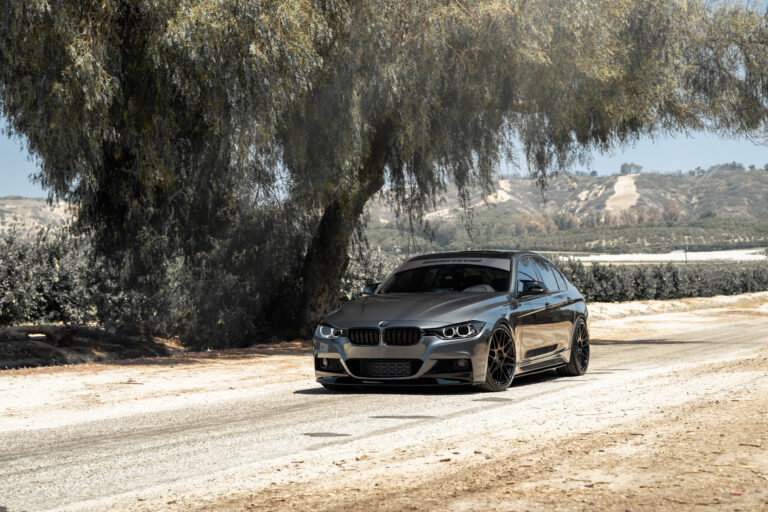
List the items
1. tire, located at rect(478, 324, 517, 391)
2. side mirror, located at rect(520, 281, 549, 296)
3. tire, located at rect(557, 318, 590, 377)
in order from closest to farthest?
tire, located at rect(478, 324, 517, 391) < side mirror, located at rect(520, 281, 549, 296) < tire, located at rect(557, 318, 590, 377)

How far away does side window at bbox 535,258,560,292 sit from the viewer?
1220 cm

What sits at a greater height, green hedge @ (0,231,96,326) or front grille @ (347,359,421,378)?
green hedge @ (0,231,96,326)

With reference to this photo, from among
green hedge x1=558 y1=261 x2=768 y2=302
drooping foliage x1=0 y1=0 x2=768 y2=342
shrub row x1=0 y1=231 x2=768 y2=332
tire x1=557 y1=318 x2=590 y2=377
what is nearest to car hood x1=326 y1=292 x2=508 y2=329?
tire x1=557 y1=318 x2=590 y2=377

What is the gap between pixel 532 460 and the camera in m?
6.19

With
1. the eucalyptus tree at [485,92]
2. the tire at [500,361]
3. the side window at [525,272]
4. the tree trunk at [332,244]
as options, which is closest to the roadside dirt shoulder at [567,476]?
the tire at [500,361]

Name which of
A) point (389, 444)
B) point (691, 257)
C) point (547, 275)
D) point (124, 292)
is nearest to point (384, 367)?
point (389, 444)

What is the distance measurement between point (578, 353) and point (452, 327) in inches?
135

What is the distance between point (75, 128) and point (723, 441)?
10.0 metres

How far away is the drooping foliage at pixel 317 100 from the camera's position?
43.8 ft

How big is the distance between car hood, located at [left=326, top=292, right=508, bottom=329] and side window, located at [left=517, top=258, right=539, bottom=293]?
636 mm

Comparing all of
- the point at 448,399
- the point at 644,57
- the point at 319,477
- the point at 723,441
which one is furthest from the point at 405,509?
the point at 644,57

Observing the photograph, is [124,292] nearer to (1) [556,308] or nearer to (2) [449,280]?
(2) [449,280]

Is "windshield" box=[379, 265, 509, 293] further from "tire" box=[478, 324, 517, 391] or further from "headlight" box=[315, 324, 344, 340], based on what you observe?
"headlight" box=[315, 324, 344, 340]

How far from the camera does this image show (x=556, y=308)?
11.8 meters
